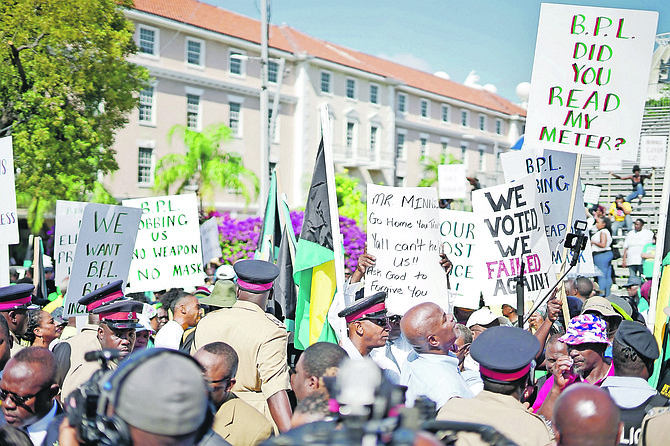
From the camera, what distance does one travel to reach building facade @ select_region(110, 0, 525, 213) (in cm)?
3609

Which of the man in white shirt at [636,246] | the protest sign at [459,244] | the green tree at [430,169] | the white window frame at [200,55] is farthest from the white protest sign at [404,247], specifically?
the green tree at [430,169]

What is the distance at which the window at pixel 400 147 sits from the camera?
5318 cm

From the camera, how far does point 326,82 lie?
4562cm

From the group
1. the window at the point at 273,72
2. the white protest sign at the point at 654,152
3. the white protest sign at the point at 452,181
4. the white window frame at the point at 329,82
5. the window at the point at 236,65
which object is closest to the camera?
the white protest sign at the point at 452,181

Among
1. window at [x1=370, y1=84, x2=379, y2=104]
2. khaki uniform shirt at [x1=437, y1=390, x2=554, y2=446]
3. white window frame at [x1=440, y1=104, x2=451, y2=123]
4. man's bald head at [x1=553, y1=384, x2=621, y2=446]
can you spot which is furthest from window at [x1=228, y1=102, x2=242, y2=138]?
A: man's bald head at [x1=553, y1=384, x2=621, y2=446]

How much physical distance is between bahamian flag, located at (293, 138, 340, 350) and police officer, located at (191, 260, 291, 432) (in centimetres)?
132

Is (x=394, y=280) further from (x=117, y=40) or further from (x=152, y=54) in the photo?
(x=152, y=54)

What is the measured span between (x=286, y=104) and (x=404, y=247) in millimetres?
37974

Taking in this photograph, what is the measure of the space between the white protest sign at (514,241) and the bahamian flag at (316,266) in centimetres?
140

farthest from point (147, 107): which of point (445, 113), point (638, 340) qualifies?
point (638, 340)

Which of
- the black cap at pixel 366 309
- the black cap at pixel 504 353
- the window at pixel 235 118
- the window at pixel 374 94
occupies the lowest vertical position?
the black cap at pixel 366 309

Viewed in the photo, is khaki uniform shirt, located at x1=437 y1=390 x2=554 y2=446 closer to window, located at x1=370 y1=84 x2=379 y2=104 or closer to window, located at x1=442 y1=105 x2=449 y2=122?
window, located at x1=370 y1=84 x2=379 y2=104

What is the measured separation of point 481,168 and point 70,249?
58.0 meters

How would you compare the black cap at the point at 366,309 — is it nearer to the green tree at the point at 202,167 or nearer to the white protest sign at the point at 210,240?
the white protest sign at the point at 210,240
